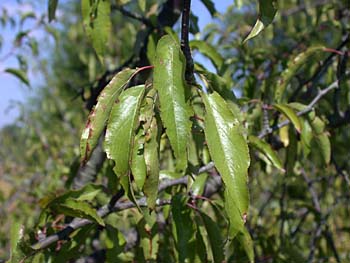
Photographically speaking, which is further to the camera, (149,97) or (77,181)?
(77,181)

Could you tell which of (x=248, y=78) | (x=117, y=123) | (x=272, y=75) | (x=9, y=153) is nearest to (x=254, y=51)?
(x=248, y=78)

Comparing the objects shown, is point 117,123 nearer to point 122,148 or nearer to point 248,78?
point 122,148

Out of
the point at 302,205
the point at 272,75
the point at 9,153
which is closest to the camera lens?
the point at 272,75

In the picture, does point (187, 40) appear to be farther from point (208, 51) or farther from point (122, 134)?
point (208, 51)

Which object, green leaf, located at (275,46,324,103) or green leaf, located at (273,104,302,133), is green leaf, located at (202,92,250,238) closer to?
green leaf, located at (273,104,302,133)

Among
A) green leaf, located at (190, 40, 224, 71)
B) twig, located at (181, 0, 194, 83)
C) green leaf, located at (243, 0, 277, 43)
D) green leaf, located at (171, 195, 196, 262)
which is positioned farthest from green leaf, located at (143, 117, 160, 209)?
green leaf, located at (190, 40, 224, 71)

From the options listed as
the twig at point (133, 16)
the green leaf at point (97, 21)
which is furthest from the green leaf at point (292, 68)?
the green leaf at point (97, 21)

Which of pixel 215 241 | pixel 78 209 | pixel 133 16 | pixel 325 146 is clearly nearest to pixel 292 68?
pixel 325 146
